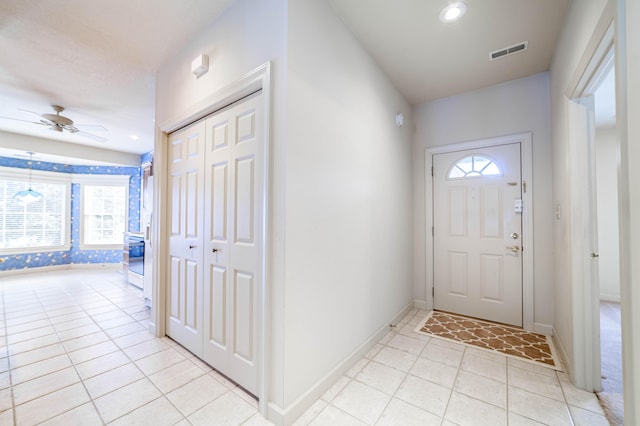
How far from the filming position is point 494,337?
2719mm

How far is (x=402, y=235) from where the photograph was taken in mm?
3289

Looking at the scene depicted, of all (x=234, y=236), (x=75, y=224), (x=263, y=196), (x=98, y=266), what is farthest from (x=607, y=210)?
(x=75, y=224)

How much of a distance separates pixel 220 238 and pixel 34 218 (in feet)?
23.0

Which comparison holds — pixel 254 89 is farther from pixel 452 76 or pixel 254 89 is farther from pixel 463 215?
pixel 463 215

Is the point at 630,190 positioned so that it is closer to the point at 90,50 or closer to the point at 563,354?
the point at 563,354

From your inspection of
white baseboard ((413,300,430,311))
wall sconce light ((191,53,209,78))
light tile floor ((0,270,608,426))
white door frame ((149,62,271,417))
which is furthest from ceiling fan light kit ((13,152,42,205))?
white baseboard ((413,300,430,311))

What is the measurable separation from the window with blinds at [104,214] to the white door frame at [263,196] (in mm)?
5276

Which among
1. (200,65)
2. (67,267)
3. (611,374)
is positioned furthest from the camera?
(67,267)

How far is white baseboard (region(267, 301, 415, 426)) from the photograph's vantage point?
1.56 meters

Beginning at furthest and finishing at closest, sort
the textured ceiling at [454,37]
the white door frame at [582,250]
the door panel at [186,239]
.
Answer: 1. the door panel at [186,239]
2. the textured ceiling at [454,37]
3. the white door frame at [582,250]

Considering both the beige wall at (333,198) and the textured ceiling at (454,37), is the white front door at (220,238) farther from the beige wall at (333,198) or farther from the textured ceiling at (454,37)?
→ the textured ceiling at (454,37)

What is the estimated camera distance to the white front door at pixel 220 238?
180cm

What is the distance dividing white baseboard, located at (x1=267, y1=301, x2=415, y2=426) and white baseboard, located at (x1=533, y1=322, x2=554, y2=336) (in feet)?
5.92

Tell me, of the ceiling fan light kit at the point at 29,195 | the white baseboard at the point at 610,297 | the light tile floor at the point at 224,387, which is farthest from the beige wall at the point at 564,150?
the ceiling fan light kit at the point at 29,195
